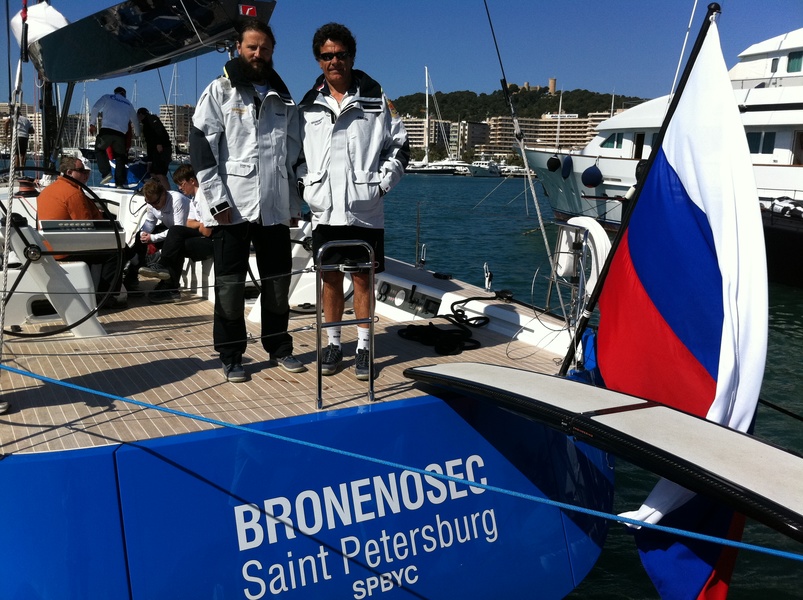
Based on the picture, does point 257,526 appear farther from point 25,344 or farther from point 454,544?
point 25,344

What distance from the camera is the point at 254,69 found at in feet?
12.1

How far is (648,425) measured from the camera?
106 inches

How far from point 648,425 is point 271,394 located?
176cm

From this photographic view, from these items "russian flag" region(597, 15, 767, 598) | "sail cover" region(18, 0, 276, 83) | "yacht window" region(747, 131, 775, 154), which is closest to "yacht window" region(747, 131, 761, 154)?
"yacht window" region(747, 131, 775, 154)

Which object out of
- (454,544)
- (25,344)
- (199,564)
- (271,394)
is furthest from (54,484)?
(25,344)

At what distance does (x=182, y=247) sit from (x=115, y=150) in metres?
3.31

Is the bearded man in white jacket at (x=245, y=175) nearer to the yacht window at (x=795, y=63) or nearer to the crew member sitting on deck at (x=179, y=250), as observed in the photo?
the crew member sitting on deck at (x=179, y=250)

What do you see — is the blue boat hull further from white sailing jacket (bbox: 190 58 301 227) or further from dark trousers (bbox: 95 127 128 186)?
dark trousers (bbox: 95 127 128 186)

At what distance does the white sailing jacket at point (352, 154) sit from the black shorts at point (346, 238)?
6 cm

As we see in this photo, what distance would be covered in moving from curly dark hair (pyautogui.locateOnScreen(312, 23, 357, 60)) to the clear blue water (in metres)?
1.65

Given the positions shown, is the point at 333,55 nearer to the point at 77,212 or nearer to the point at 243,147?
the point at 243,147

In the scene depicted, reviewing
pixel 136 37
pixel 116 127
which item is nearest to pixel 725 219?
pixel 136 37

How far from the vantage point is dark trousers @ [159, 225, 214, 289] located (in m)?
5.92

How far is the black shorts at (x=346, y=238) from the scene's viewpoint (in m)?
3.83
